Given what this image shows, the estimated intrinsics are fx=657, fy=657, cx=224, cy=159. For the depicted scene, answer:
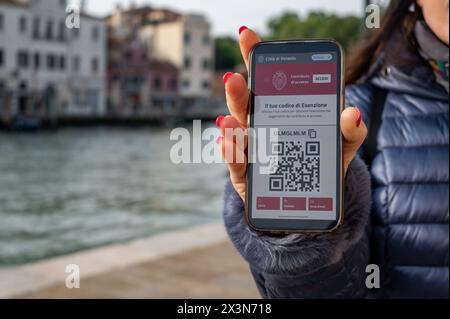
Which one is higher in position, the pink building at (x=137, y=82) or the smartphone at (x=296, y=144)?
the pink building at (x=137, y=82)

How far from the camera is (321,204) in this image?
0.95m

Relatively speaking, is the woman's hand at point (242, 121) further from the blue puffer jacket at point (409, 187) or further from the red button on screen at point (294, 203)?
the blue puffer jacket at point (409, 187)

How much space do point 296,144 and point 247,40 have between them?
7.0 inches

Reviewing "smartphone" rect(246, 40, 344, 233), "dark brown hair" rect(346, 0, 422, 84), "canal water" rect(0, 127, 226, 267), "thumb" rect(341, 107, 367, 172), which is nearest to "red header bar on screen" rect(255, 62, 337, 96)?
"smartphone" rect(246, 40, 344, 233)

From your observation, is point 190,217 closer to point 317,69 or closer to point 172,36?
point 317,69

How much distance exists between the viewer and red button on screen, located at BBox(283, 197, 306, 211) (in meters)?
0.96

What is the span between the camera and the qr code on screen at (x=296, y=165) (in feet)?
3.10

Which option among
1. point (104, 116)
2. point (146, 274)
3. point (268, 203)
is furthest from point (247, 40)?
point (104, 116)

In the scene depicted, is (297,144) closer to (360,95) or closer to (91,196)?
(360,95)

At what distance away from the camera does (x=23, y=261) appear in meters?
6.71

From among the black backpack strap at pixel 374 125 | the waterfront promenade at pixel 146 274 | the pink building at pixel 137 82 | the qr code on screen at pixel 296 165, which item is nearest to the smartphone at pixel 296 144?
the qr code on screen at pixel 296 165

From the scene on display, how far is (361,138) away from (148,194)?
39.7ft

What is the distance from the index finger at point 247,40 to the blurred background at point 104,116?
0.90 metres
